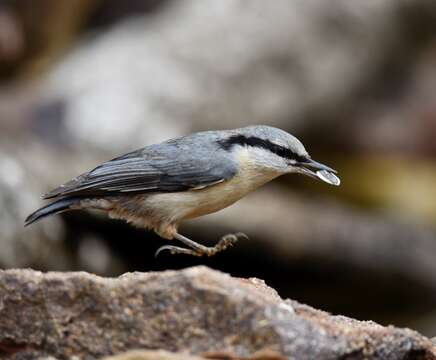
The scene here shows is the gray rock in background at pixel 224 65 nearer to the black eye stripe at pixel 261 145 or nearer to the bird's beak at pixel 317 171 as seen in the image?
the black eye stripe at pixel 261 145

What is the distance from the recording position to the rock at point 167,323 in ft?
11.9

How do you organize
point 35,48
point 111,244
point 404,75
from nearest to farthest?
point 111,244
point 35,48
point 404,75

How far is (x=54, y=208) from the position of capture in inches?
229

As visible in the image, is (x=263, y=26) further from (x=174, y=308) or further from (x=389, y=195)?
(x=174, y=308)

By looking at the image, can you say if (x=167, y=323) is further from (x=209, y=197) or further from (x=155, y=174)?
(x=155, y=174)

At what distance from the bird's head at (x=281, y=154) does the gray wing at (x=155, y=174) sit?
17cm

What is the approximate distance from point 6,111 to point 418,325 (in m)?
4.86

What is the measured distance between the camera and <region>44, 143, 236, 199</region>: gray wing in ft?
19.0

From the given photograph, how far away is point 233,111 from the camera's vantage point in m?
11.7

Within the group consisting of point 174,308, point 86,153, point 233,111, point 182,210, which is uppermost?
point 233,111

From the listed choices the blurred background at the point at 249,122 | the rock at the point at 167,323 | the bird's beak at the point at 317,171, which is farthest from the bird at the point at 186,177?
the blurred background at the point at 249,122

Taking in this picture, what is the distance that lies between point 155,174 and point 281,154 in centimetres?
75

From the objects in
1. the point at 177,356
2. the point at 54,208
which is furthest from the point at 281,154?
the point at 177,356

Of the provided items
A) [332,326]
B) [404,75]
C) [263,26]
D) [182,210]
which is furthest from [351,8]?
[332,326]
